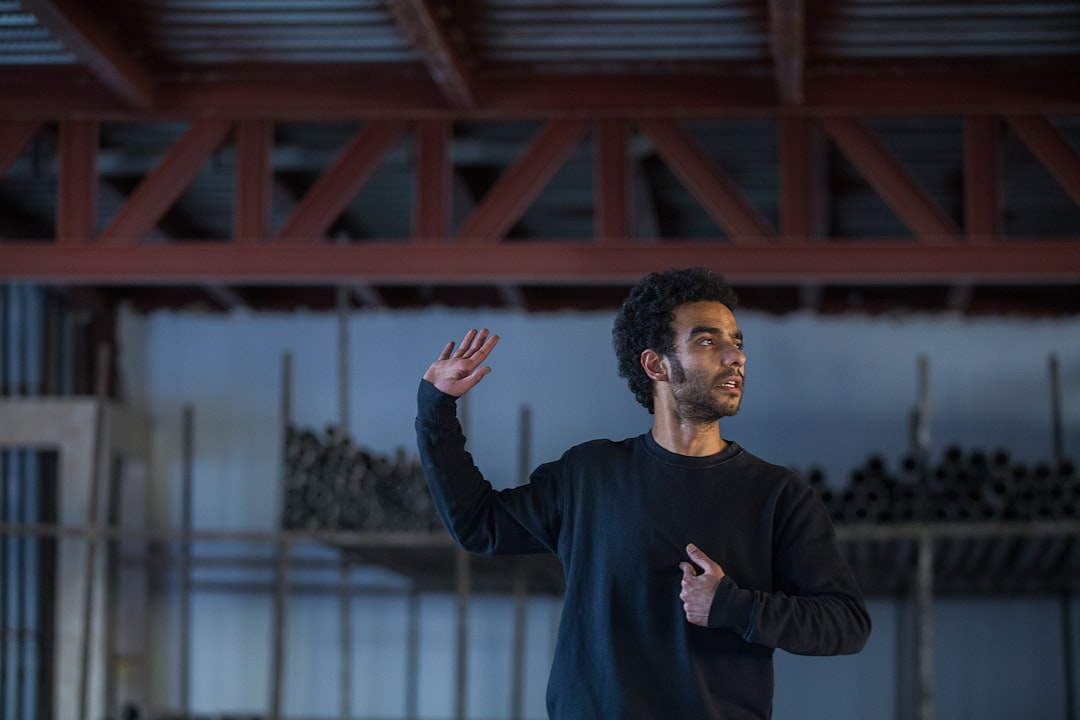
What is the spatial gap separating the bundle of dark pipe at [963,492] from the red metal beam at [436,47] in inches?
148

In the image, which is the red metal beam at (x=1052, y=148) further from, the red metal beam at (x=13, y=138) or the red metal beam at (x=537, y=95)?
the red metal beam at (x=13, y=138)

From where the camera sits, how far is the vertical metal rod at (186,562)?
492 inches

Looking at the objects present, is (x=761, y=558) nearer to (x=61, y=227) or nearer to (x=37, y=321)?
(x=61, y=227)

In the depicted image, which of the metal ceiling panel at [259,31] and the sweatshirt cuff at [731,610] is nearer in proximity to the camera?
the sweatshirt cuff at [731,610]

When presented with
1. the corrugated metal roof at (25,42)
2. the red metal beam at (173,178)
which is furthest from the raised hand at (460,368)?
the red metal beam at (173,178)

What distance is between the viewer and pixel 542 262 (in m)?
8.53

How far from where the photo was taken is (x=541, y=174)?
8.55 metres

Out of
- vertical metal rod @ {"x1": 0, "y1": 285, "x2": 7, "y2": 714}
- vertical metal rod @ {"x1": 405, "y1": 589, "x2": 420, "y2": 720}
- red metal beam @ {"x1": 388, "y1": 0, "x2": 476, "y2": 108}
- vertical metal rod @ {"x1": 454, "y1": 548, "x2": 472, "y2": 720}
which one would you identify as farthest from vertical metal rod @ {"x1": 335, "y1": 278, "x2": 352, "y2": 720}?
red metal beam @ {"x1": 388, "y1": 0, "x2": 476, "y2": 108}

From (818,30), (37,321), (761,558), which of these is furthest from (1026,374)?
(761,558)

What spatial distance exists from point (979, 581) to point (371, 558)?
15.6 feet

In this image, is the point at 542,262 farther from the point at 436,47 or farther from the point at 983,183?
the point at 983,183

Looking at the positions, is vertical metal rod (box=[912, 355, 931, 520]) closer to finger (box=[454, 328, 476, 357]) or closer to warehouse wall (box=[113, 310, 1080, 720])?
warehouse wall (box=[113, 310, 1080, 720])

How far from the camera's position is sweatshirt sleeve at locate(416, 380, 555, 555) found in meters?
3.56

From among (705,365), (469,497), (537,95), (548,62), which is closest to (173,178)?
(537,95)
